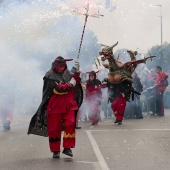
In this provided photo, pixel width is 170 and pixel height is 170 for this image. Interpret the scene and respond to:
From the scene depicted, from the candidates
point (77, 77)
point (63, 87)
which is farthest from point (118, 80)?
point (63, 87)

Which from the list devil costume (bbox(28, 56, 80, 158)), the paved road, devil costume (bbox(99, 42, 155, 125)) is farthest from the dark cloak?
devil costume (bbox(99, 42, 155, 125))

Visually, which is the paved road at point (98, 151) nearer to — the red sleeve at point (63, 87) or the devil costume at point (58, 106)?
the devil costume at point (58, 106)

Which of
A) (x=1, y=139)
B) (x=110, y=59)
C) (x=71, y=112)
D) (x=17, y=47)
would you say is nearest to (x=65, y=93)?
(x=71, y=112)

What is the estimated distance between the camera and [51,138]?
1359 centimetres

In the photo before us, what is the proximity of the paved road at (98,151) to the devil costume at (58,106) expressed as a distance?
347 mm

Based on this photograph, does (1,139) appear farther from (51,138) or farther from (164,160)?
(164,160)

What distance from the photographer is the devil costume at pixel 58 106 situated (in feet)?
44.3

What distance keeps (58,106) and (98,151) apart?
1.32 meters

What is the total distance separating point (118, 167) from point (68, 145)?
6.02 feet

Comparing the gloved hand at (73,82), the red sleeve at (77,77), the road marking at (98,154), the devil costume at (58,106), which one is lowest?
the road marking at (98,154)

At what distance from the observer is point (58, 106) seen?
44.7 ft

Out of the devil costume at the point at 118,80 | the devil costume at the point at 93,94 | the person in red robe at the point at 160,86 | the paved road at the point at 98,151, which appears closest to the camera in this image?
the paved road at the point at 98,151

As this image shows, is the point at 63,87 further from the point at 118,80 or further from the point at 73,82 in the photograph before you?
the point at 118,80

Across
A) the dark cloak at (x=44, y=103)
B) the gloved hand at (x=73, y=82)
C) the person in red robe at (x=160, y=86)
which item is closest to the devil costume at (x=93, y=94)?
the person in red robe at (x=160, y=86)
